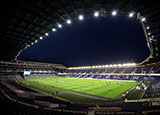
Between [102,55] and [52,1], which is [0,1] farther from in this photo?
[102,55]

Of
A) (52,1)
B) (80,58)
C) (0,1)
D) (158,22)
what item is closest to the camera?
(0,1)

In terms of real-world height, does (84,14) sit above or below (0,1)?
above

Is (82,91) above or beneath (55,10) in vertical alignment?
beneath

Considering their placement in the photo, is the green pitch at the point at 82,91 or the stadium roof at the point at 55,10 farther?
the green pitch at the point at 82,91

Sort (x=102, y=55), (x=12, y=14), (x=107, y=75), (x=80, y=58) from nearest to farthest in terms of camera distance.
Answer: (x=12, y=14), (x=107, y=75), (x=102, y=55), (x=80, y=58)

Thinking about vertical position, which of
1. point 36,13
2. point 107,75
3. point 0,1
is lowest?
point 107,75

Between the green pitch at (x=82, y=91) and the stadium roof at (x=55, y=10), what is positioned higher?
the stadium roof at (x=55, y=10)

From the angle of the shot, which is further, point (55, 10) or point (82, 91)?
point (82, 91)

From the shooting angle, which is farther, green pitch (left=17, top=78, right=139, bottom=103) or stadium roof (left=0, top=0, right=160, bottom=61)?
green pitch (left=17, top=78, right=139, bottom=103)

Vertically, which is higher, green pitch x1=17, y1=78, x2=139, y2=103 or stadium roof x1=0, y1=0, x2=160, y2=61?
stadium roof x1=0, y1=0, x2=160, y2=61

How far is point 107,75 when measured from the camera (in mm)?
67312

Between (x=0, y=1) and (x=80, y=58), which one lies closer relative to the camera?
(x=0, y=1)

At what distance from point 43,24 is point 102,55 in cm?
9562

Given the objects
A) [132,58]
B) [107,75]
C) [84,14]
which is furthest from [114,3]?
[132,58]
